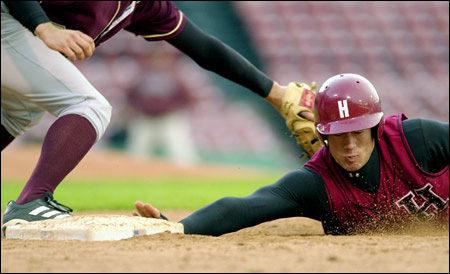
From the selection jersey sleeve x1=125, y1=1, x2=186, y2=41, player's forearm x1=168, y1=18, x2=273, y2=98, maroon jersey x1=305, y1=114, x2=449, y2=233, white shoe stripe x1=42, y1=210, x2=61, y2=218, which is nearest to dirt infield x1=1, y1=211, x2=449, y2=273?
white shoe stripe x1=42, y1=210, x2=61, y2=218

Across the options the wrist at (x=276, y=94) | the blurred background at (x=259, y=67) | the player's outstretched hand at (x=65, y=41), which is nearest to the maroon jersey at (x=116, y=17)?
the player's outstretched hand at (x=65, y=41)

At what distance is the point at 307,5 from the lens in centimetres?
1878

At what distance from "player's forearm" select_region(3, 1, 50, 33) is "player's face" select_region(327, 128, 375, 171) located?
1.67 metres

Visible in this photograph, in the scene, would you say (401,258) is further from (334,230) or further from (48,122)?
(48,122)

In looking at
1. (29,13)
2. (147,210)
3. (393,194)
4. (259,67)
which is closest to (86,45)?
(29,13)

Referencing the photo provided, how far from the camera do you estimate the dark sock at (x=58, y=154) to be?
125 inches

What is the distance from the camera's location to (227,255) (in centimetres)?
237

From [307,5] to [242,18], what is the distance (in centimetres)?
229

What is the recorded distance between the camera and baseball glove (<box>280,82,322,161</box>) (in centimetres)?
415

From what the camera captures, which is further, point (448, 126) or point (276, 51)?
point (276, 51)

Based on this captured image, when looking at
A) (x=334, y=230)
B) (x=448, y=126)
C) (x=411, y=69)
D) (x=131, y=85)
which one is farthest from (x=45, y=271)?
(x=411, y=69)

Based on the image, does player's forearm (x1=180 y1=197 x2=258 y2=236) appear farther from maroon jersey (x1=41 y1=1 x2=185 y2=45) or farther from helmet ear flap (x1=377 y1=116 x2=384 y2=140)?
maroon jersey (x1=41 y1=1 x2=185 y2=45)

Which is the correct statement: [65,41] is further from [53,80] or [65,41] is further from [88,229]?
[88,229]

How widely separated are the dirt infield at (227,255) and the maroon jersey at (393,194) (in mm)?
513
